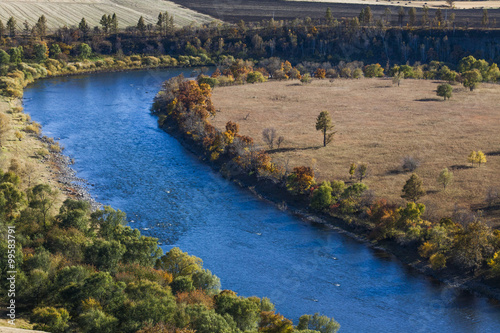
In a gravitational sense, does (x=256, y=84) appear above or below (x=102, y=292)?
above

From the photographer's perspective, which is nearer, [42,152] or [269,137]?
[42,152]

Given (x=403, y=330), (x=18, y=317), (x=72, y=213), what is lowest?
(x=403, y=330)

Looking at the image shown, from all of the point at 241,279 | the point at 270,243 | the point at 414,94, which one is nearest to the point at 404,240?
the point at 270,243

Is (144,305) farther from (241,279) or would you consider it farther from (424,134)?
(424,134)

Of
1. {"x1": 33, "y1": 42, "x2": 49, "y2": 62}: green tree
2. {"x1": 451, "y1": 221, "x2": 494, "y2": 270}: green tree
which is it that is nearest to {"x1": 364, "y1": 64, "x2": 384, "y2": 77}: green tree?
{"x1": 33, "y1": 42, "x2": 49, "y2": 62}: green tree

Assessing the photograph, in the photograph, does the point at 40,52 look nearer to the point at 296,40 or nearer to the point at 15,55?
the point at 15,55

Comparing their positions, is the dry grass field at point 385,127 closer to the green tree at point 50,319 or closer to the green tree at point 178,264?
the green tree at point 178,264

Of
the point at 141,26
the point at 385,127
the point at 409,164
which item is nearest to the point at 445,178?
the point at 409,164
